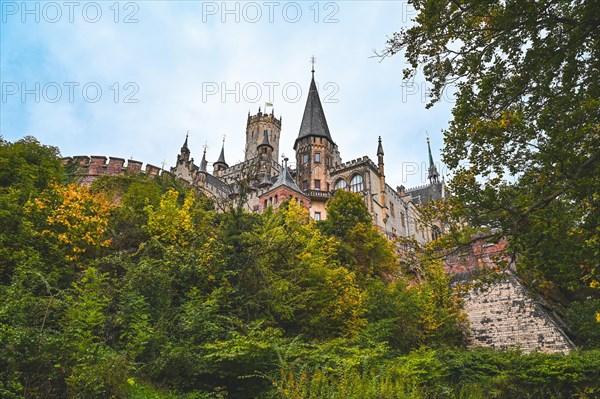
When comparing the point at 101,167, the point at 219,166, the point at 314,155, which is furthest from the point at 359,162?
the point at 219,166

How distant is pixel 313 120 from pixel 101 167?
94.7 ft

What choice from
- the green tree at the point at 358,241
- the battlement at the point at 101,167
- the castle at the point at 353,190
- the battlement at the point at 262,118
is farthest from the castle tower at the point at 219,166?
the battlement at the point at 101,167

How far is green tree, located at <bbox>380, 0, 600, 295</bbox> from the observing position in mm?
8648

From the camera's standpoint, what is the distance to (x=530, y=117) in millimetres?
Answer: 9750

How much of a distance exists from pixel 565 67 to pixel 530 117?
123 centimetres

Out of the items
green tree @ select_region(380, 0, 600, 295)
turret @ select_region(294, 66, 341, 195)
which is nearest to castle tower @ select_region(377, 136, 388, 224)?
turret @ select_region(294, 66, 341, 195)

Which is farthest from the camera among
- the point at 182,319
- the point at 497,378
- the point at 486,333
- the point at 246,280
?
the point at 486,333

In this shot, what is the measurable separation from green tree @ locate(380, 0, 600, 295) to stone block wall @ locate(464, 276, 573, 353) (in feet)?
47.5

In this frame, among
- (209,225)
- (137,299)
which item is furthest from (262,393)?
(209,225)

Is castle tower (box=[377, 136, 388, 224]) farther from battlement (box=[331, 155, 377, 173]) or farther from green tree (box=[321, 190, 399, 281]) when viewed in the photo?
green tree (box=[321, 190, 399, 281])

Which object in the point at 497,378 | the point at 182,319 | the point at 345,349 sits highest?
the point at 182,319

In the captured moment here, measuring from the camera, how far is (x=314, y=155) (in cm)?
4675

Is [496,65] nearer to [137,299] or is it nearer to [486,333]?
[137,299]

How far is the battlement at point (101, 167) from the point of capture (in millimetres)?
24484
